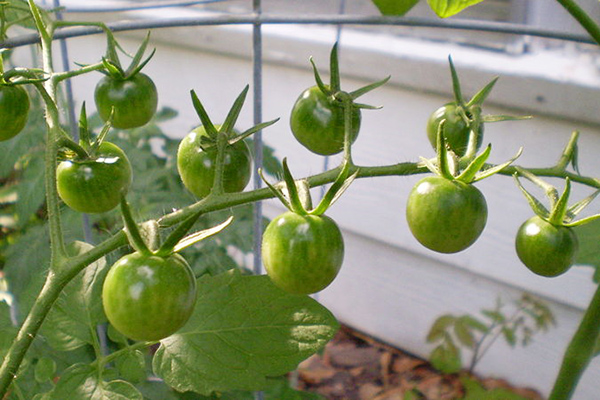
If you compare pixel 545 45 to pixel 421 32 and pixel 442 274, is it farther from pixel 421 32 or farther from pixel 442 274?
pixel 442 274

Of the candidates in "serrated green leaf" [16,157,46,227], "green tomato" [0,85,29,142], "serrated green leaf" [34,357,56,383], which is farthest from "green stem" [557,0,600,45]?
"serrated green leaf" [16,157,46,227]

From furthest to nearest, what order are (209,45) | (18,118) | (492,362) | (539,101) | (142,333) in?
1. (209,45)
2. (492,362)
3. (539,101)
4. (18,118)
5. (142,333)

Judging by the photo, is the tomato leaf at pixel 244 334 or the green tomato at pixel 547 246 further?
the tomato leaf at pixel 244 334

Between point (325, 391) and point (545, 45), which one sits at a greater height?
point (545, 45)

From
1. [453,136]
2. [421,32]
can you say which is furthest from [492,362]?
[453,136]

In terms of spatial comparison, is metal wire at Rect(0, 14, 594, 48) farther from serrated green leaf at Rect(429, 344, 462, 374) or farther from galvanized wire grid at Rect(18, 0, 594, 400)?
serrated green leaf at Rect(429, 344, 462, 374)

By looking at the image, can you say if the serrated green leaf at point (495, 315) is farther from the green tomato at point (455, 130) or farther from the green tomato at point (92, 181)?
the green tomato at point (92, 181)

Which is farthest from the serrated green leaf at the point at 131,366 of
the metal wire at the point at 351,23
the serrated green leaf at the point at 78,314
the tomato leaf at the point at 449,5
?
the tomato leaf at the point at 449,5
